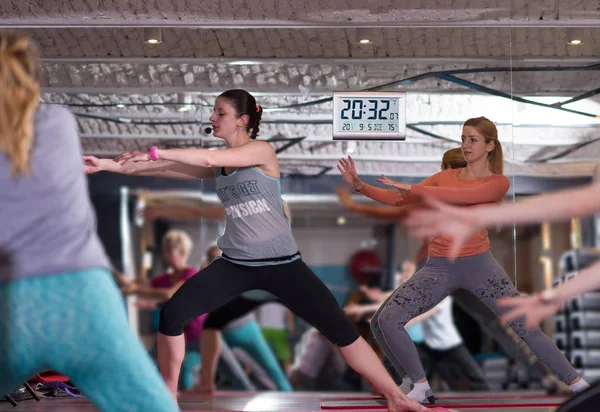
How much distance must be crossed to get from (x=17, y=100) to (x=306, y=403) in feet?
11.8

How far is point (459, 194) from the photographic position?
15.3 ft

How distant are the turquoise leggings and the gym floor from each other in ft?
8.59

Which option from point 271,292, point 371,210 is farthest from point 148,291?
point 271,292

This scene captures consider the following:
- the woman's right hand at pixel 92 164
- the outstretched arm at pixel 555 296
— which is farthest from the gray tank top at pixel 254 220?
the outstretched arm at pixel 555 296

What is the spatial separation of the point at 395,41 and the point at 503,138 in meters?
0.98

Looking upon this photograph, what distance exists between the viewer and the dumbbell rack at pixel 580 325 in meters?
6.34

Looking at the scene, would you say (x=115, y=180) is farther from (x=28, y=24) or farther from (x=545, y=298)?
(x=545, y=298)

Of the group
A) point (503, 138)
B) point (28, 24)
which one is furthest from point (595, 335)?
point (28, 24)

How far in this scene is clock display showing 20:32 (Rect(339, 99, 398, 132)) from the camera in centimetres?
596

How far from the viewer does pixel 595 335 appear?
308 inches

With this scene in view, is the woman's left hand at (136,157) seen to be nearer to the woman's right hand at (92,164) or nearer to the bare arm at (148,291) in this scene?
the woman's right hand at (92,164)

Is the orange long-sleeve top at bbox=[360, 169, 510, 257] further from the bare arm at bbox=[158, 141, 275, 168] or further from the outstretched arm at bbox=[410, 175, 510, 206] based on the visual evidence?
the bare arm at bbox=[158, 141, 275, 168]

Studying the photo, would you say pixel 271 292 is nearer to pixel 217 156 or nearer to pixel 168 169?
pixel 217 156

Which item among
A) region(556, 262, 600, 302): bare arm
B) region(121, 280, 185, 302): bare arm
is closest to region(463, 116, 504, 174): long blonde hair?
region(121, 280, 185, 302): bare arm
